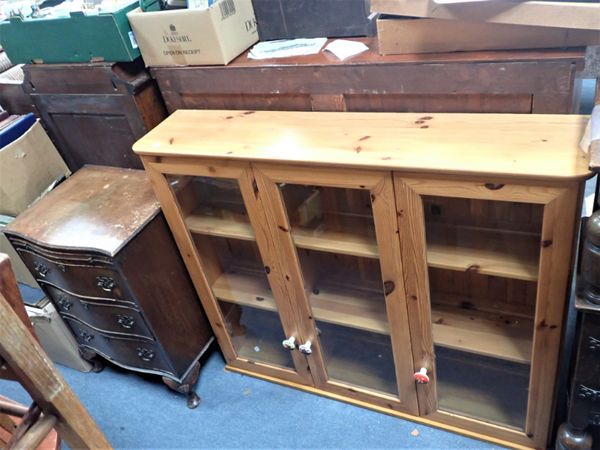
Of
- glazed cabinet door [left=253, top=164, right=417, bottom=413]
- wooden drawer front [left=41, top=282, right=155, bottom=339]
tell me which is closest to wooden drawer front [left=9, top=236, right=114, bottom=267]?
wooden drawer front [left=41, top=282, right=155, bottom=339]

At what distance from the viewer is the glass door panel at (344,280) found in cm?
136

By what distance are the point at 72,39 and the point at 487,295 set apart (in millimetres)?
1496

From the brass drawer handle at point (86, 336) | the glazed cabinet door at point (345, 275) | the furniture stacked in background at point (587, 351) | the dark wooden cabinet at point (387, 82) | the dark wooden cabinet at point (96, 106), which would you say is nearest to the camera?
the furniture stacked in background at point (587, 351)

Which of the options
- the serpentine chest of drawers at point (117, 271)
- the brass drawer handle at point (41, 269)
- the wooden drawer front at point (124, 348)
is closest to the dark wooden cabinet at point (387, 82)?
the serpentine chest of drawers at point (117, 271)

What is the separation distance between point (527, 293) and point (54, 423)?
1.08 metres

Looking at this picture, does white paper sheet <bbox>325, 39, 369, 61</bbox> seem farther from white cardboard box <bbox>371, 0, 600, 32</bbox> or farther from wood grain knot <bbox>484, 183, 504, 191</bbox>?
wood grain knot <bbox>484, 183, 504, 191</bbox>

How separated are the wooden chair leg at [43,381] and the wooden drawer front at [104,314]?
0.81 m

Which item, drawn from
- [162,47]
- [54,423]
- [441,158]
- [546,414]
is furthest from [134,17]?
[546,414]

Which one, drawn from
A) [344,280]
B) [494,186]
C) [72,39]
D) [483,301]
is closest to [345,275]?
[344,280]

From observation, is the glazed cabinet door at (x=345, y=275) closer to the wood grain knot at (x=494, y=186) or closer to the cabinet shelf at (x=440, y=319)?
the cabinet shelf at (x=440, y=319)

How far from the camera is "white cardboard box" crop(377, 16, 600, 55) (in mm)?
1085

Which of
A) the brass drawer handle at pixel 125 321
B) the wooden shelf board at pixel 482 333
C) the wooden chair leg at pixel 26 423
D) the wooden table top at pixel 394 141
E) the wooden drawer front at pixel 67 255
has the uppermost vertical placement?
the wooden table top at pixel 394 141

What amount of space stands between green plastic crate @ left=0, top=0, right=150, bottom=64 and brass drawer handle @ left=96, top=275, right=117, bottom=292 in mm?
685

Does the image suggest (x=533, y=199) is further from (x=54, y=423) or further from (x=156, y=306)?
(x=156, y=306)
